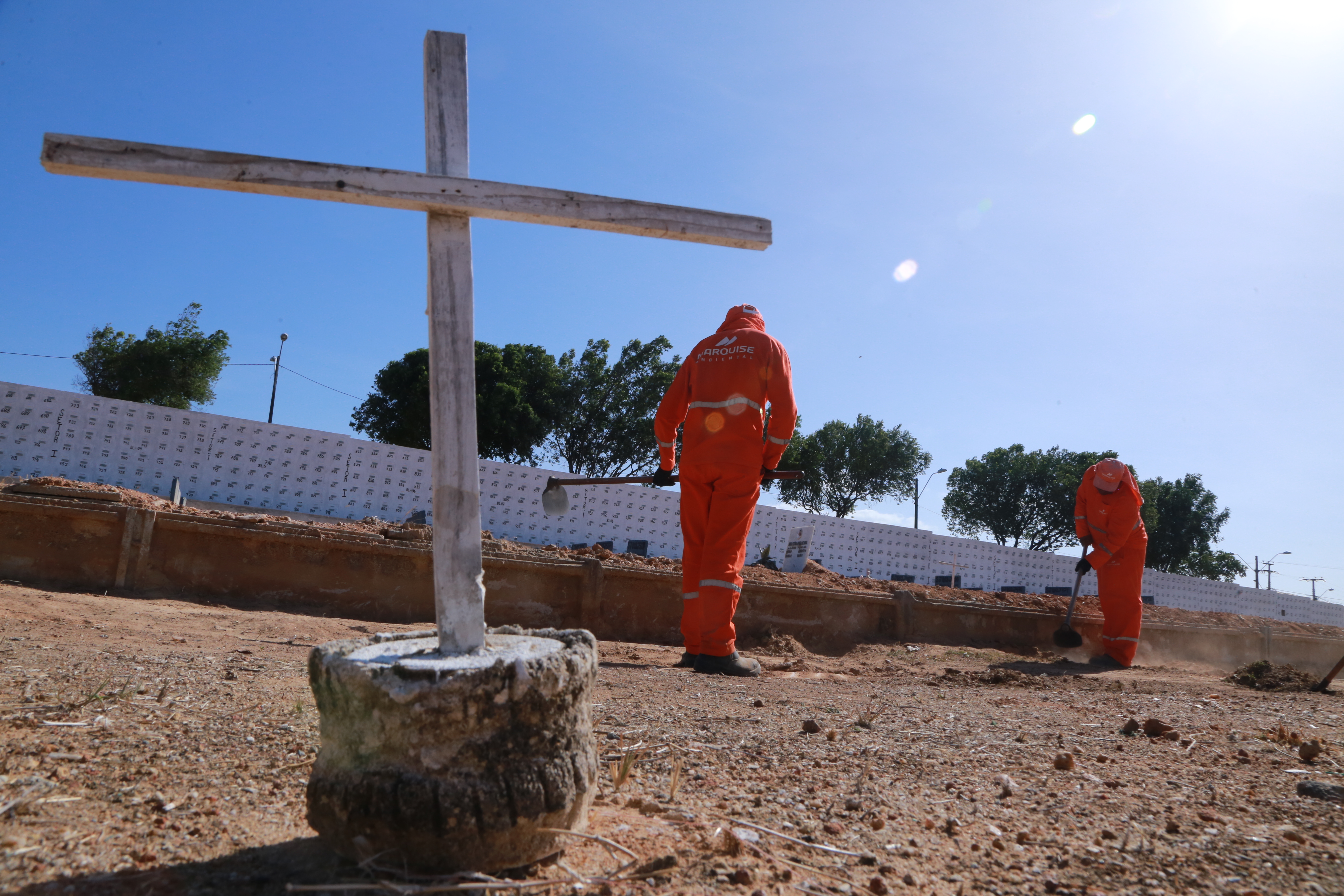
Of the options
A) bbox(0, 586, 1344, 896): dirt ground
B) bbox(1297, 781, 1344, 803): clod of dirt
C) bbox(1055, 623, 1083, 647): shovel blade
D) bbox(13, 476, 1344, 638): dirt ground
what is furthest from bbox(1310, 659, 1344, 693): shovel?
bbox(1297, 781, 1344, 803): clod of dirt

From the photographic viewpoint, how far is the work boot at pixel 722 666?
4848 millimetres

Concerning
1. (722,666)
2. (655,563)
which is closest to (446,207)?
(722,666)

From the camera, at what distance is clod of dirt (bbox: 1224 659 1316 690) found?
20.9 ft

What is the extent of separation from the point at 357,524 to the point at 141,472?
21.3 feet

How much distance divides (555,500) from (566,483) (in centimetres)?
33

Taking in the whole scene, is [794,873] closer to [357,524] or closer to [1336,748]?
[1336,748]

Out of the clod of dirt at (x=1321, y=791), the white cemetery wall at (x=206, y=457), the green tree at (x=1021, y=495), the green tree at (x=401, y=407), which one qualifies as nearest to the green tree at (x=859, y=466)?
the green tree at (x=1021, y=495)

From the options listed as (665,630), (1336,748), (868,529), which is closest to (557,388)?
(868,529)

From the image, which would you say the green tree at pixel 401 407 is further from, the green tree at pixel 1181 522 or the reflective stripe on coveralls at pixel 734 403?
the green tree at pixel 1181 522

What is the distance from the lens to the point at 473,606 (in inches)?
72.7

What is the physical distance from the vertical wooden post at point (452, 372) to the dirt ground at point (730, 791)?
0.55m

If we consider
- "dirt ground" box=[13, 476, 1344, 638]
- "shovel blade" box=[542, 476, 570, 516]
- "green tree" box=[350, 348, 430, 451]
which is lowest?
"dirt ground" box=[13, 476, 1344, 638]

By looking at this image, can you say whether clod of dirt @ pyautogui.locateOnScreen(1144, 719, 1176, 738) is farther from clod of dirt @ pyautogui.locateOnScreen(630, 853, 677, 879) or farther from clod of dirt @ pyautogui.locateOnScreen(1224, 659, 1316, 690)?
clod of dirt @ pyautogui.locateOnScreen(1224, 659, 1316, 690)

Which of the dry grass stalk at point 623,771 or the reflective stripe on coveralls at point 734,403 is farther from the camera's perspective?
the reflective stripe on coveralls at point 734,403
